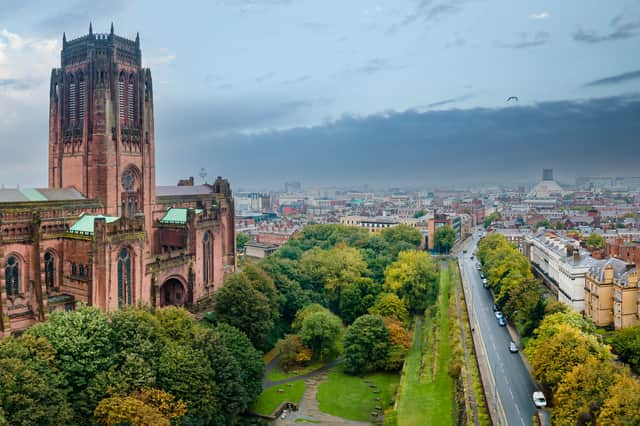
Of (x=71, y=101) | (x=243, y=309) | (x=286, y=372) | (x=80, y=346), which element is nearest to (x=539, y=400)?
(x=286, y=372)

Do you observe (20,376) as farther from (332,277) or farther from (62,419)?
(332,277)

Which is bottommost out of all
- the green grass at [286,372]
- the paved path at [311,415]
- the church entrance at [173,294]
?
the paved path at [311,415]

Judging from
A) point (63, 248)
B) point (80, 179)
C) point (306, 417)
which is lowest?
point (306, 417)

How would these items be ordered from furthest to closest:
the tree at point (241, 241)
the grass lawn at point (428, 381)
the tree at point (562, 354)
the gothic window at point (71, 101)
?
the tree at point (241, 241), the gothic window at point (71, 101), the grass lawn at point (428, 381), the tree at point (562, 354)

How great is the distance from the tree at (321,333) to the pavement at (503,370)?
59.3 feet

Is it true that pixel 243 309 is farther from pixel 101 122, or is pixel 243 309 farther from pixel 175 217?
pixel 101 122

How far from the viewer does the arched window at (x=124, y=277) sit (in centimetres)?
5684

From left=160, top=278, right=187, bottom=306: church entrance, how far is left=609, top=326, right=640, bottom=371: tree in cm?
5043

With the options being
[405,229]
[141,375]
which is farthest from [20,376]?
[405,229]

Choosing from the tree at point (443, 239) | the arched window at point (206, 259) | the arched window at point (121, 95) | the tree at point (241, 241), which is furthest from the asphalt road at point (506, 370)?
the tree at point (241, 241)

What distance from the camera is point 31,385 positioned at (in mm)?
35406

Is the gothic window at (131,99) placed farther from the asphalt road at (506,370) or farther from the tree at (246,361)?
the asphalt road at (506,370)

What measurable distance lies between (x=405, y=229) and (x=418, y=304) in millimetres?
56313

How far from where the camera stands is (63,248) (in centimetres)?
5681
